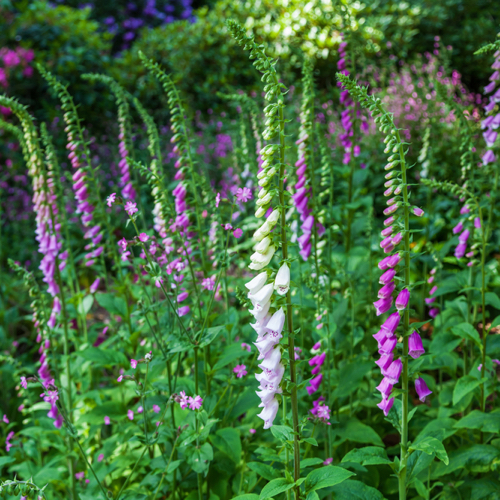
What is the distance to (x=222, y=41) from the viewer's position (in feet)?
35.6

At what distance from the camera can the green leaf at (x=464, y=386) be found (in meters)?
2.55

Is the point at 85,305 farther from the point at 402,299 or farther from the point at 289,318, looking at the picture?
the point at 402,299

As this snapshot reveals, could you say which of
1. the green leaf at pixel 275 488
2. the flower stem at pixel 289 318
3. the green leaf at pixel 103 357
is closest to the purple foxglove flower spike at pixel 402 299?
the flower stem at pixel 289 318

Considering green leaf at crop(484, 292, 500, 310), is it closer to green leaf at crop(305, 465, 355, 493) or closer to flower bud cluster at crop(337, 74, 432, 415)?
flower bud cluster at crop(337, 74, 432, 415)

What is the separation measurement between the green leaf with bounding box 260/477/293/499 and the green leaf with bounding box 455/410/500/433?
1.10 m

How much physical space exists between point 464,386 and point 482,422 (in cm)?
19

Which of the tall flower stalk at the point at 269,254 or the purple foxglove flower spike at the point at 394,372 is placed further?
the purple foxglove flower spike at the point at 394,372

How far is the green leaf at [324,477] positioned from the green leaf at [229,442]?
65 cm

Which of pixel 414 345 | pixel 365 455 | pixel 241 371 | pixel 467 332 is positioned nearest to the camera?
pixel 414 345

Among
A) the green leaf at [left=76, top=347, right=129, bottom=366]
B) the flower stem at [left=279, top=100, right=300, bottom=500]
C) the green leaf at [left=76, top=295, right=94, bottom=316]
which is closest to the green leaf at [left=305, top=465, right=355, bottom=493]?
the flower stem at [left=279, top=100, right=300, bottom=500]

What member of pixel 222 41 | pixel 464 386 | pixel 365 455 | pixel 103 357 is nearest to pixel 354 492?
pixel 365 455

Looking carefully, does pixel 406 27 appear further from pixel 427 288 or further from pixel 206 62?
pixel 427 288

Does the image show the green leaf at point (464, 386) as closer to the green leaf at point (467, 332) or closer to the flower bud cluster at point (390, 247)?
the green leaf at point (467, 332)

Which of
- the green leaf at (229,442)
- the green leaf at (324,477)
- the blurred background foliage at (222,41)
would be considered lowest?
the green leaf at (229,442)
